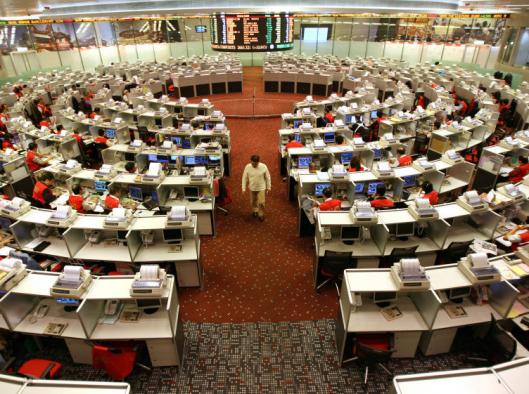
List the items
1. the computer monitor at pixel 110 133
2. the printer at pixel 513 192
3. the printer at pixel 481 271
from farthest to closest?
the computer monitor at pixel 110 133
the printer at pixel 513 192
the printer at pixel 481 271

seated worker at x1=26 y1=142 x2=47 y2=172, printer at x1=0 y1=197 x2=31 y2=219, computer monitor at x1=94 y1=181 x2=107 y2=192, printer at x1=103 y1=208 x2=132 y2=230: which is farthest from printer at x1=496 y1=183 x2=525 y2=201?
seated worker at x1=26 y1=142 x2=47 y2=172

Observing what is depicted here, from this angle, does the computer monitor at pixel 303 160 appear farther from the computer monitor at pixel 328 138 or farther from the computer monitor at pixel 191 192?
the computer monitor at pixel 191 192

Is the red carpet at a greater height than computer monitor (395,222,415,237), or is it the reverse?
computer monitor (395,222,415,237)

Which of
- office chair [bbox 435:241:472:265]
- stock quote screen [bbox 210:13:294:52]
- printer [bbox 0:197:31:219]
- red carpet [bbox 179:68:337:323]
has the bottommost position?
red carpet [bbox 179:68:337:323]

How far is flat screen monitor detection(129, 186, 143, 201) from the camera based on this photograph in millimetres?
7555

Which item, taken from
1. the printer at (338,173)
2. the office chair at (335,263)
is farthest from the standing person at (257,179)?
the office chair at (335,263)

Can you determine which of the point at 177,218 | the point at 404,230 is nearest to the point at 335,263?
the point at 404,230

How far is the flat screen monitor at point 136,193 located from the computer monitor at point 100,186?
0.54m

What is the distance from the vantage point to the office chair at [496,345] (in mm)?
4340

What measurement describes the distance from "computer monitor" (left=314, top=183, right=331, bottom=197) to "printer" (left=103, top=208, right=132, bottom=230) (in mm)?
3762

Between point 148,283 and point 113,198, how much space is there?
119 inches

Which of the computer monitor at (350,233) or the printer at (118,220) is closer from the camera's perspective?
the printer at (118,220)

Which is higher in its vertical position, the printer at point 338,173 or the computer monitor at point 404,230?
the printer at point 338,173

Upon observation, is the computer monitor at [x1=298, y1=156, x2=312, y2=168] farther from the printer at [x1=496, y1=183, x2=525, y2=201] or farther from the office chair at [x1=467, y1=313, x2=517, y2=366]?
the office chair at [x1=467, y1=313, x2=517, y2=366]
